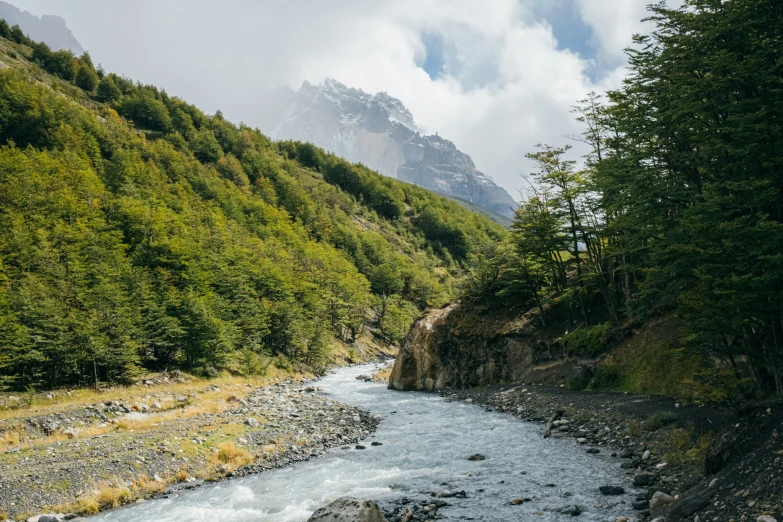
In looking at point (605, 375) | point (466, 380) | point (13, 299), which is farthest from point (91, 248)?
point (605, 375)

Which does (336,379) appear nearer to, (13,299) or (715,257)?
(13,299)

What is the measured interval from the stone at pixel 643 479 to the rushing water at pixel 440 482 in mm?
364

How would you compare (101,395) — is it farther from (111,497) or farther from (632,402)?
(632,402)

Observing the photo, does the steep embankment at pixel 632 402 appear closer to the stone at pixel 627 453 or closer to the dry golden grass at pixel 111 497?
the stone at pixel 627 453

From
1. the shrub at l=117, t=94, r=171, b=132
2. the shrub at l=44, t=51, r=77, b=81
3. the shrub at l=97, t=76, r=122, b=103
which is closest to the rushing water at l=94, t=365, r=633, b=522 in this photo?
the shrub at l=117, t=94, r=171, b=132

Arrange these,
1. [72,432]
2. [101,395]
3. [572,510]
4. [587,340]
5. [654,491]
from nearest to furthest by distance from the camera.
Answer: [572,510] < [654,491] < [72,432] < [587,340] < [101,395]

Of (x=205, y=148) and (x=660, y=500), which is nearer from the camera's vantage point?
(x=660, y=500)

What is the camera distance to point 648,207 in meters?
19.3

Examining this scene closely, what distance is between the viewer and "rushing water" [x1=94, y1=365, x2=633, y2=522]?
13719mm

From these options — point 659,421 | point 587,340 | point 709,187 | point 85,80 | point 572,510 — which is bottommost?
point 572,510

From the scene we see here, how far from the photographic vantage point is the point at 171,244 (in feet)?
200

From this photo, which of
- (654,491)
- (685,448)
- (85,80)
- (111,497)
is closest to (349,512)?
(654,491)

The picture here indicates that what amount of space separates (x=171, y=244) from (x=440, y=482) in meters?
56.9

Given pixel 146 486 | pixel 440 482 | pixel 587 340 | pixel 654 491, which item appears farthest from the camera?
pixel 587 340
